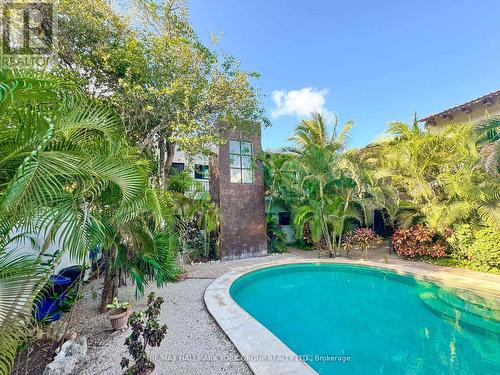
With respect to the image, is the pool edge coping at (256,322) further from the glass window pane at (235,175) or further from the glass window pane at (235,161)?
the glass window pane at (235,161)

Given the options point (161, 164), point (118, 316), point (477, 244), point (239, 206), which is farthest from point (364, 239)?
point (118, 316)

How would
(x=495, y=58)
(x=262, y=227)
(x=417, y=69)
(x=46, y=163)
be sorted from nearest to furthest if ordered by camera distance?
(x=46, y=163)
(x=495, y=58)
(x=262, y=227)
(x=417, y=69)

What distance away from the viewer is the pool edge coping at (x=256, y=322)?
140 inches

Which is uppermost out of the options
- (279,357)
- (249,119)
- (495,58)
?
(495,58)

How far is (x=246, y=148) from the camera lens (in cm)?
1256

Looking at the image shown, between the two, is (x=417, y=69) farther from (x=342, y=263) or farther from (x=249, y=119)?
(x=342, y=263)

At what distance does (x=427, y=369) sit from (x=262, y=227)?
8991 millimetres

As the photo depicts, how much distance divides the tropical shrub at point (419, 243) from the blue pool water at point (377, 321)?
2.12m

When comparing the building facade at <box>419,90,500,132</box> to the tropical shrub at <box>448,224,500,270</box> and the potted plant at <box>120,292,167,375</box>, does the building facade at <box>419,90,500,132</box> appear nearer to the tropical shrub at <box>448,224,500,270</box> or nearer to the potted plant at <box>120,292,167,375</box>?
the tropical shrub at <box>448,224,500,270</box>

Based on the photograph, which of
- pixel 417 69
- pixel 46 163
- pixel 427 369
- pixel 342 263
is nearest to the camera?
pixel 46 163

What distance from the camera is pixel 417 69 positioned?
1397cm

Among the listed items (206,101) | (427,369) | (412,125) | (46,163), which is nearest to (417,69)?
(412,125)

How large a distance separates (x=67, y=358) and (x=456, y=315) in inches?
341

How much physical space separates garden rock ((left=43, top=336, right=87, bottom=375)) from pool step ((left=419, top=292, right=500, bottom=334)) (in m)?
8.26
